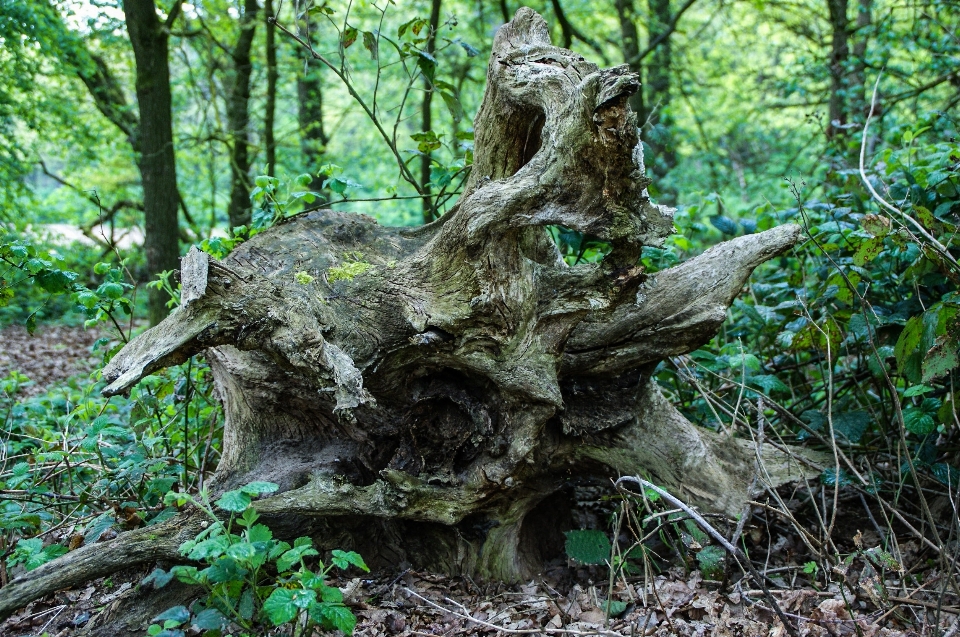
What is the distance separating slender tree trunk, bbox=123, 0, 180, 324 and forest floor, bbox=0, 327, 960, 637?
3891mm

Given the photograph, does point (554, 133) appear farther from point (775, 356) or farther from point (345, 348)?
point (775, 356)

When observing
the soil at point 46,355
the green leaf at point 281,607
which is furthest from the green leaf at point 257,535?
Result: the soil at point 46,355

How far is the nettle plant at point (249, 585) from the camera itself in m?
2.26

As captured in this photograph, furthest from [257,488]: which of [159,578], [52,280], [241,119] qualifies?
[241,119]

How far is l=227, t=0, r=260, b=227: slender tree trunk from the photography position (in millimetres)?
8898

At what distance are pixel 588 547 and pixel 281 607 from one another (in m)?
1.71

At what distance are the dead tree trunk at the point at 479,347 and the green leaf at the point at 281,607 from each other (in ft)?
2.16

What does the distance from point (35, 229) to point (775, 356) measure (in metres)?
10.8

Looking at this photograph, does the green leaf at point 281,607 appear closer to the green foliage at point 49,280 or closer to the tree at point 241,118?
the green foliage at point 49,280

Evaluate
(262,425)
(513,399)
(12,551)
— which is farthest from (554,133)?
(12,551)

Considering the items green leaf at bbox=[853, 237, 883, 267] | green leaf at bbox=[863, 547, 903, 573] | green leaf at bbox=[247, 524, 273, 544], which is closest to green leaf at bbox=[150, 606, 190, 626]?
green leaf at bbox=[247, 524, 273, 544]

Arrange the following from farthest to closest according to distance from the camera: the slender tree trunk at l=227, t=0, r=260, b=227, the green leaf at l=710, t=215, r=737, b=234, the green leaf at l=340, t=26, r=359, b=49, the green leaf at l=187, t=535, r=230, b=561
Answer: the slender tree trunk at l=227, t=0, r=260, b=227, the green leaf at l=710, t=215, r=737, b=234, the green leaf at l=340, t=26, r=359, b=49, the green leaf at l=187, t=535, r=230, b=561

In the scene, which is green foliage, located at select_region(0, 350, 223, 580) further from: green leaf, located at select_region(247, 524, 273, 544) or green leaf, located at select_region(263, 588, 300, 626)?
green leaf, located at select_region(263, 588, 300, 626)

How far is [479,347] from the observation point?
3.08 m
